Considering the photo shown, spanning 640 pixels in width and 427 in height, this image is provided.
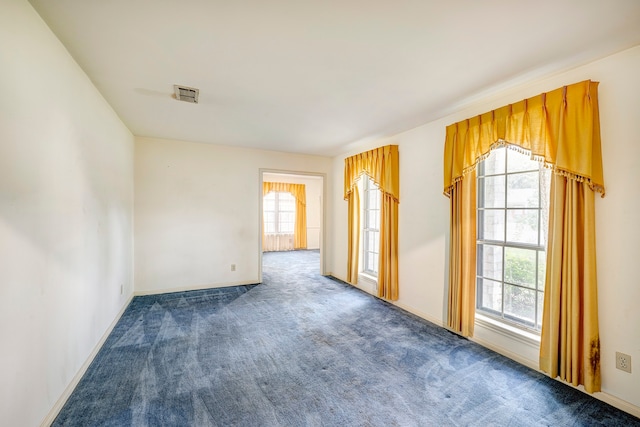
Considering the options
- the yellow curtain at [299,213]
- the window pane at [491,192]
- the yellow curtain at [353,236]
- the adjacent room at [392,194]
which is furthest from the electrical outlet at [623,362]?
the yellow curtain at [299,213]

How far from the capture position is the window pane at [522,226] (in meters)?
2.48

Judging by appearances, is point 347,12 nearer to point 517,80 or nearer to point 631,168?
point 517,80

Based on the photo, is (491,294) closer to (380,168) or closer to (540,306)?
(540,306)

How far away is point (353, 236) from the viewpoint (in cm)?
490

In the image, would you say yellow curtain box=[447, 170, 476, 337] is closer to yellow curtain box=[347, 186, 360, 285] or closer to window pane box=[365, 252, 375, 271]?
window pane box=[365, 252, 375, 271]

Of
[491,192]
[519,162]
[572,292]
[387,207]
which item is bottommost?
[572,292]

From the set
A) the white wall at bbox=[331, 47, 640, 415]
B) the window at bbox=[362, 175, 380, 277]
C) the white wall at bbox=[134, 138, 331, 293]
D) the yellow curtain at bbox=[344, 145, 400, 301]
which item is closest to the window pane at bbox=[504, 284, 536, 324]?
the white wall at bbox=[331, 47, 640, 415]

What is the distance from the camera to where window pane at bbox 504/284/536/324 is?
2490 mm

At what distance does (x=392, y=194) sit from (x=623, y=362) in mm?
2589

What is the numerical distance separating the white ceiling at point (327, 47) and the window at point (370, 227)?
6.08 feet

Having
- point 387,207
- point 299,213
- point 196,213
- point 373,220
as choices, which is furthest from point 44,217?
point 299,213

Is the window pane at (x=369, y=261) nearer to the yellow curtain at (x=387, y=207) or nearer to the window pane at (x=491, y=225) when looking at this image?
the yellow curtain at (x=387, y=207)

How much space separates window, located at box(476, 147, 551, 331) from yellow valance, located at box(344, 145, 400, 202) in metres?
1.17

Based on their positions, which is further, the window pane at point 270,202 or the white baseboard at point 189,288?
the window pane at point 270,202
